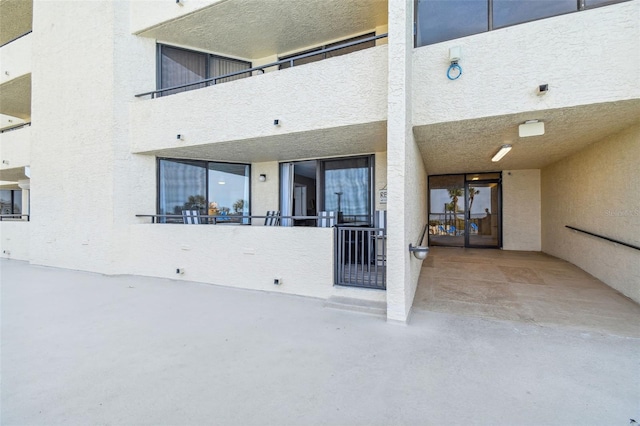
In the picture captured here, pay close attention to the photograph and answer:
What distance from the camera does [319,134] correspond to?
504 cm

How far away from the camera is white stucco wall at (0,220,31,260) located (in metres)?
8.48

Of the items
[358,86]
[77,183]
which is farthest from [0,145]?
[358,86]

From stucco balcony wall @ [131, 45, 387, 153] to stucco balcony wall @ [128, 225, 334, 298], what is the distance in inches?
73.5

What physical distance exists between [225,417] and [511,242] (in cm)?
953

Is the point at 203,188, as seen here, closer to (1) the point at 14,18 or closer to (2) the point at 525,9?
(2) the point at 525,9

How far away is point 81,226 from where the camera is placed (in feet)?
21.9

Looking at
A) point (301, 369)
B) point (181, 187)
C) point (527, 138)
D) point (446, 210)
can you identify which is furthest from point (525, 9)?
point (181, 187)

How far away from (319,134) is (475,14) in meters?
3.02

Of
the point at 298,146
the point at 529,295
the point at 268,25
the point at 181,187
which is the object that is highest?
the point at 268,25

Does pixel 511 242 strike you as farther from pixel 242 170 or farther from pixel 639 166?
pixel 242 170

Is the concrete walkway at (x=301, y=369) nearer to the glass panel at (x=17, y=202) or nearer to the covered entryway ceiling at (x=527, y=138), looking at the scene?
the covered entryway ceiling at (x=527, y=138)

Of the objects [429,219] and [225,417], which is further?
[429,219]

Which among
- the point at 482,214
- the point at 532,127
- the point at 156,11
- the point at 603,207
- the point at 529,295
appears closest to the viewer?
the point at 532,127

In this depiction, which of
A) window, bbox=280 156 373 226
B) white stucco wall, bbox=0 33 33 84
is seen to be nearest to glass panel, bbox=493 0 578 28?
window, bbox=280 156 373 226
